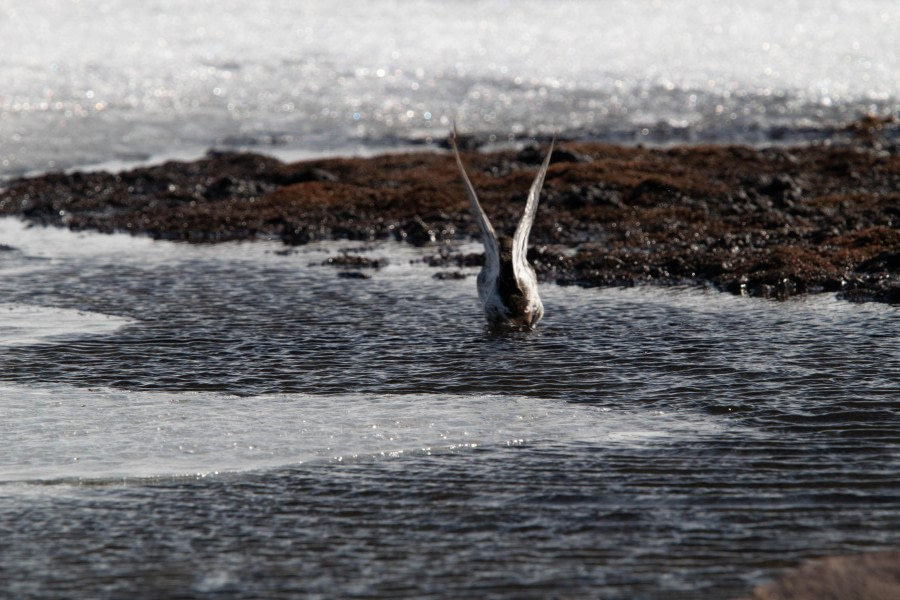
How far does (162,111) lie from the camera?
A: 22.5 metres

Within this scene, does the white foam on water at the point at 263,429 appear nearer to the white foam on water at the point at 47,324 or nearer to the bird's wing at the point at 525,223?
the white foam on water at the point at 47,324

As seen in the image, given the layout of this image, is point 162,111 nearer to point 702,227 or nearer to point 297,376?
point 702,227

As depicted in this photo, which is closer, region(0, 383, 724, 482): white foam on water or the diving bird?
region(0, 383, 724, 482): white foam on water

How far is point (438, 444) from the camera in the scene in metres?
6.27

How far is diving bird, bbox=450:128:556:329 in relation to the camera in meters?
8.54

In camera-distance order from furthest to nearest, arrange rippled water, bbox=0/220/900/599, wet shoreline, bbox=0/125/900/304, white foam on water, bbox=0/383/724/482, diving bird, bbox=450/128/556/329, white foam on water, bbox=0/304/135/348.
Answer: wet shoreline, bbox=0/125/900/304 < white foam on water, bbox=0/304/135/348 < diving bird, bbox=450/128/556/329 < white foam on water, bbox=0/383/724/482 < rippled water, bbox=0/220/900/599

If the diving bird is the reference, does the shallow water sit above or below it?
above

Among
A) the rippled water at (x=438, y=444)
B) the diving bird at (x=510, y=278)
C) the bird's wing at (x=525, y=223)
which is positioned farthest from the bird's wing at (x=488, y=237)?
the rippled water at (x=438, y=444)

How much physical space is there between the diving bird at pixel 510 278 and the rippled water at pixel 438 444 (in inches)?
7.0

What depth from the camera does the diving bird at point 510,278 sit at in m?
8.54

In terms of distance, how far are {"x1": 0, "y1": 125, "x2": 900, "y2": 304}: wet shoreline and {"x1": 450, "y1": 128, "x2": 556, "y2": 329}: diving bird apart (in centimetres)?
166

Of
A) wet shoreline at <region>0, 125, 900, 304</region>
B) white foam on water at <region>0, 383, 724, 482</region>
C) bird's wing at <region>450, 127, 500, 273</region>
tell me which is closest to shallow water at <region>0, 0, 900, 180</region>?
wet shoreline at <region>0, 125, 900, 304</region>

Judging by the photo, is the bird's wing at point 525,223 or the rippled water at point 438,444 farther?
the bird's wing at point 525,223

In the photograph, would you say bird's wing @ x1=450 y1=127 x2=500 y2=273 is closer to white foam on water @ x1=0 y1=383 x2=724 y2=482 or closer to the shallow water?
white foam on water @ x1=0 y1=383 x2=724 y2=482
